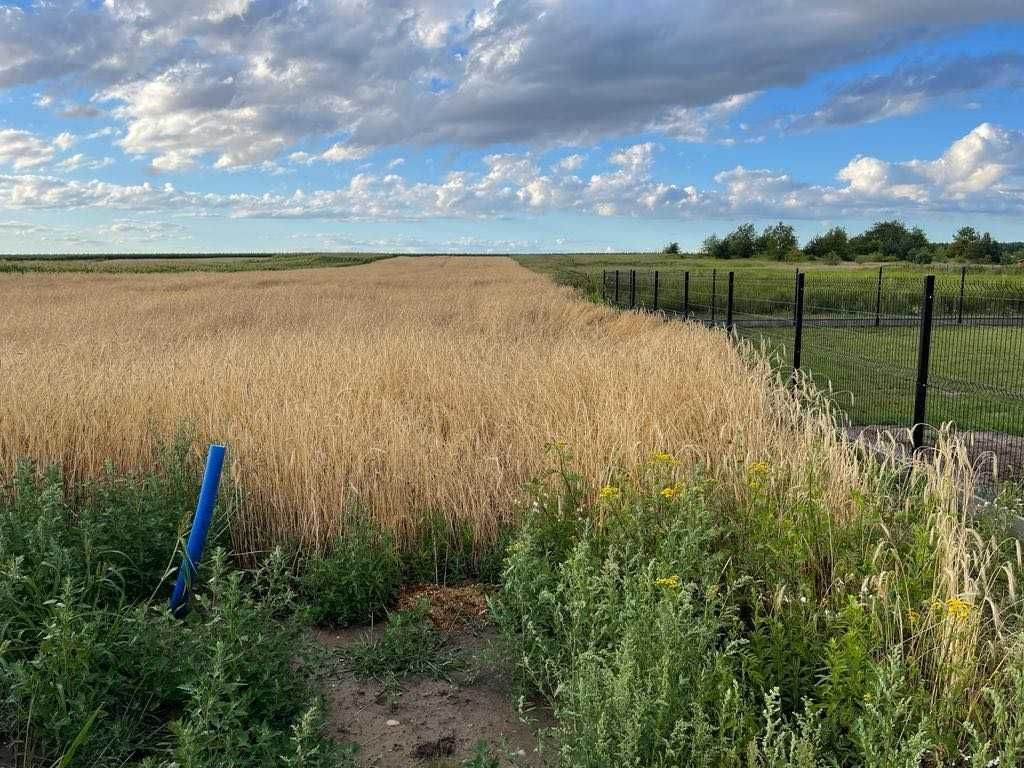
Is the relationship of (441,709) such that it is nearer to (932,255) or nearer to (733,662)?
(733,662)

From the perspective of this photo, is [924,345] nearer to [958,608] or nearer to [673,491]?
[673,491]

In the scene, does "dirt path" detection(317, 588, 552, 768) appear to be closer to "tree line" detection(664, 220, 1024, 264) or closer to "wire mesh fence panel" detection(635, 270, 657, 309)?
"wire mesh fence panel" detection(635, 270, 657, 309)

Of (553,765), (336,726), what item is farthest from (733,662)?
(336,726)

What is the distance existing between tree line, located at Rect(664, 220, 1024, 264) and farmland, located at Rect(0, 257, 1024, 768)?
48.4 metres

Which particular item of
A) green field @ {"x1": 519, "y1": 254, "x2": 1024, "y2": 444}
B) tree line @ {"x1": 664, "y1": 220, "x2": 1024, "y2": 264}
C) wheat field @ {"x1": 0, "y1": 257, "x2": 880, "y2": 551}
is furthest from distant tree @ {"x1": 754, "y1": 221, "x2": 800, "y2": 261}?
wheat field @ {"x1": 0, "y1": 257, "x2": 880, "y2": 551}

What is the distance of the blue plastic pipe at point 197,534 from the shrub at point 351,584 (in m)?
0.53

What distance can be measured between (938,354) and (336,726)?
15.2 metres

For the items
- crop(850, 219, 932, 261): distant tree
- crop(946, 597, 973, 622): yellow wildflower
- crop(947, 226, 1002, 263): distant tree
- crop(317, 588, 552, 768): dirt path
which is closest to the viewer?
crop(946, 597, 973, 622): yellow wildflower

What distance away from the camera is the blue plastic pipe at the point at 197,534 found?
3.74m

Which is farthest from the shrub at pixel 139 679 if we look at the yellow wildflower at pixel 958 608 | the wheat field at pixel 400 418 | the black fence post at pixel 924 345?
the black fence post at pixel 924 345

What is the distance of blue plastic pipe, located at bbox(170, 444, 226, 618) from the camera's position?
374cm

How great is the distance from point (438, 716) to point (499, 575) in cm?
121

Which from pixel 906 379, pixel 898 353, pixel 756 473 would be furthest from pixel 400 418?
pixel 898 353

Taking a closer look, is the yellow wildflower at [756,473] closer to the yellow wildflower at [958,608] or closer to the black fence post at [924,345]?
the yellow wildflower at [958,608]
